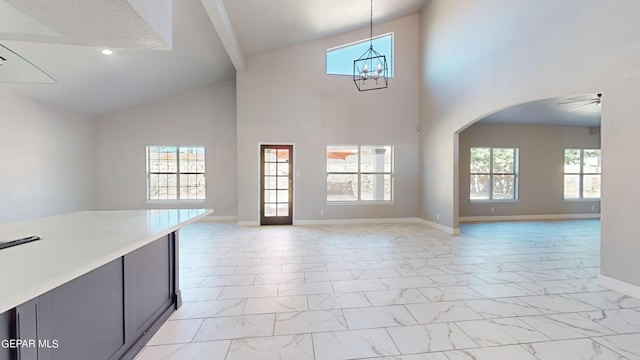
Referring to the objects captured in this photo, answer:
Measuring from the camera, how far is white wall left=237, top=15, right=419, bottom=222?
6.88 m

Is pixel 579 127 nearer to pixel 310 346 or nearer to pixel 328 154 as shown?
pixel 328 154

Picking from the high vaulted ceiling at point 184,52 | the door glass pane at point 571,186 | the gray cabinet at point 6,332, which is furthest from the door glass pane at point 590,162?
the gray cabinet at point 6,332

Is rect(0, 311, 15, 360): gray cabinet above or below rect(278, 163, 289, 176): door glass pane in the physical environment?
below

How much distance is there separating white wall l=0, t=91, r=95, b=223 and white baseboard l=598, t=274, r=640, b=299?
354 inches

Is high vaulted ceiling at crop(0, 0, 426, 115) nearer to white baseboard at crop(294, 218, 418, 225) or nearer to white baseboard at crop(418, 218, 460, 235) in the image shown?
white baseboard at crop(294, 218, 418, 225)

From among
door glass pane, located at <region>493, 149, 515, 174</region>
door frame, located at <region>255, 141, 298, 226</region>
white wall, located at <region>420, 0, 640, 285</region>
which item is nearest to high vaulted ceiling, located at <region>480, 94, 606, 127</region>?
door glass pane, located at <region>493, 149, 515, 174</region>

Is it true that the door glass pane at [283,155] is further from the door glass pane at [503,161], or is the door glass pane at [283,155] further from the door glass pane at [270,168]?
the door glass pane at [503,161]

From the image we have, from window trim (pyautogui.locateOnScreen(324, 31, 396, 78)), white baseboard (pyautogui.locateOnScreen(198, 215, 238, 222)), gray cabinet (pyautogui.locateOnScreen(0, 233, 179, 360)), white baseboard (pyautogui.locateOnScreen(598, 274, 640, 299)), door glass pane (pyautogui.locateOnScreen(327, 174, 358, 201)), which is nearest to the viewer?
gray cabinet (pyautogui.locateOnScreen(0, 233, 179, 360))

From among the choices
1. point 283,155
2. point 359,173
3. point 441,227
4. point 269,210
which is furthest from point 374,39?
point 269,210

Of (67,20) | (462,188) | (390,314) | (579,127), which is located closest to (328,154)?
(462,188)

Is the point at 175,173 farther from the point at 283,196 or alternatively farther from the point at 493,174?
the point at 493,174

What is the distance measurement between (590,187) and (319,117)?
27.4ft

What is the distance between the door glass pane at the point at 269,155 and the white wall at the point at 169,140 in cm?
125

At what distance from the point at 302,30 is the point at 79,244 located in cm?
611
